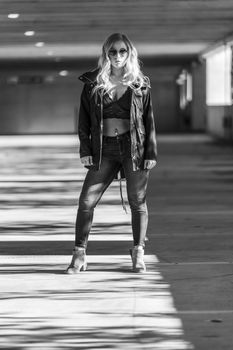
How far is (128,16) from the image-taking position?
92.7 ft

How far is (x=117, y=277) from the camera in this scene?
350 inches

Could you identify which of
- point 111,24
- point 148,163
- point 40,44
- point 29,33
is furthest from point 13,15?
point 148,163

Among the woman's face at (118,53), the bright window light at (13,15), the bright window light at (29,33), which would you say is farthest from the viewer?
the bright window light at (29,33)

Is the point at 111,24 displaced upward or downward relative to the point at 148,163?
upward

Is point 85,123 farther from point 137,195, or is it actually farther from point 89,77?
point 137,195

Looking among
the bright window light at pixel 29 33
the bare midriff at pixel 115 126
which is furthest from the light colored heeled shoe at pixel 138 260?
the bright window light at pixel 29 33

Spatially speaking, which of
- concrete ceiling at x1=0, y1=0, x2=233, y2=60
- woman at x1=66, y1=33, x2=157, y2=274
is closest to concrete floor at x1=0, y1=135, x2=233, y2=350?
woman at x1=66, y1=33, x2=157, y2=274

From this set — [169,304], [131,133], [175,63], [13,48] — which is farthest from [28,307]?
[175,63]

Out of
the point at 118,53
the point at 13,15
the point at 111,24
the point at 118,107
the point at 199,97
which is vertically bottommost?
the point at 199,97

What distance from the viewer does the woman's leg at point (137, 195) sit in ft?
29.9

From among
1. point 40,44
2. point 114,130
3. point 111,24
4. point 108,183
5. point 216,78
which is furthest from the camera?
point 216,78

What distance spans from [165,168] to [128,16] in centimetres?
540

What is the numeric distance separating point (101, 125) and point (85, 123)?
0.19 meters

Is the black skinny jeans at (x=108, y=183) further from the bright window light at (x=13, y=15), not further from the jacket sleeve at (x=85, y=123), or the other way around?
the bright window light at (x=13, y=15)
